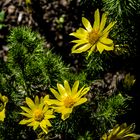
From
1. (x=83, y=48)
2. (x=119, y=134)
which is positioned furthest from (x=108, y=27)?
(x=119, y=134)

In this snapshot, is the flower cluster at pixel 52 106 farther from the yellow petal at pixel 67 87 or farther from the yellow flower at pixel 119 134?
the yellow flower at pixel 119 134

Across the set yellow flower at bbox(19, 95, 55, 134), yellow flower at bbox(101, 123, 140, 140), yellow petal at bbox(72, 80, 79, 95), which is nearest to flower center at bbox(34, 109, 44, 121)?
yellow flower at bbox(19, 95, 55, 134)

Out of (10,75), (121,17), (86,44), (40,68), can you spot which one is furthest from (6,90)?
(121,17)

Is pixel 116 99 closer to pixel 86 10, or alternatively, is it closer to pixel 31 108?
pixel 31 108

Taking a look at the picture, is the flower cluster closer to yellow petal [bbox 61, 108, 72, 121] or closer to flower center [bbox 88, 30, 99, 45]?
yellow petal [bbox 61, 108, 72, 121]

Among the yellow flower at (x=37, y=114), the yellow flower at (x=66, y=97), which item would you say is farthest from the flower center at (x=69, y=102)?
the yellow flower at (x=37, y=114)
